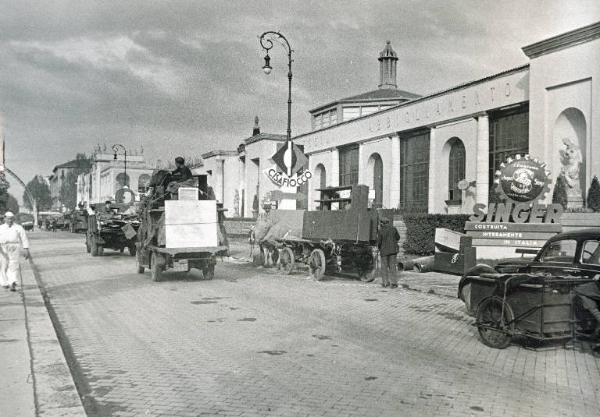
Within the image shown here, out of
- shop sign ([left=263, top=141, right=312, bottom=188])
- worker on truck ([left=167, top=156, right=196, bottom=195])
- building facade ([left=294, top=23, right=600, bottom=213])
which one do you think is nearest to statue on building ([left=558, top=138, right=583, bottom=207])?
building facade ([left=294, top=23, right=600, bottom=213])

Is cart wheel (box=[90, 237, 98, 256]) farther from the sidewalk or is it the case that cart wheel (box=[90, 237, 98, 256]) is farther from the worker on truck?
the sidewalk

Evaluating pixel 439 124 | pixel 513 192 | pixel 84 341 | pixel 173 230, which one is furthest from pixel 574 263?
pixel 439 124

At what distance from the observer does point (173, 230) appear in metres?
13.8

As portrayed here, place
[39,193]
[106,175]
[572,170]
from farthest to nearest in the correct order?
[39,193], [106,175], [572,170]

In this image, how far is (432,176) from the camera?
86.1 ft

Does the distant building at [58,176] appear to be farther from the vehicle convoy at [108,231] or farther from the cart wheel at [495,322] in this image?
the cart wheel at [495,322]

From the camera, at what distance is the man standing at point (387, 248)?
13547mm

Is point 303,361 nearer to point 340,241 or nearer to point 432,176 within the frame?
point 340,241

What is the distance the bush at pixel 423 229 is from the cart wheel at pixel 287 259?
7409 millimetres

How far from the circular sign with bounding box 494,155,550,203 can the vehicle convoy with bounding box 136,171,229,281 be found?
25.7ft

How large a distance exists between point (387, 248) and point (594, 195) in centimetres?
739

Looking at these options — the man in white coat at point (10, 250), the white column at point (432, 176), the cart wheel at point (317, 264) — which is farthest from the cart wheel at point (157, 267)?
the white column at point (432, 176)

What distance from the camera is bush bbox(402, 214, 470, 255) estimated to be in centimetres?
2125

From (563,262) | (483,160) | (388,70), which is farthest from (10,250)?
(388,70)
